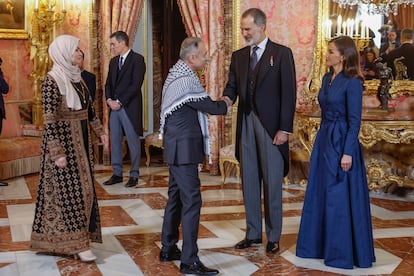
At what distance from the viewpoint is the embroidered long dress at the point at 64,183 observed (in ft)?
14.2

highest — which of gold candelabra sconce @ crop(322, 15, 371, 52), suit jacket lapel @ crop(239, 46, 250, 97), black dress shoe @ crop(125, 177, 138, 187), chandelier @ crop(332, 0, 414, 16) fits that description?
chandelier @ crop(332, 0, 414, 16)

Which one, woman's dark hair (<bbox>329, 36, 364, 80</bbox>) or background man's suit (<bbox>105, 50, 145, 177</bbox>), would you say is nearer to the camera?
woman's dark hair (<bbox>329, 36, 364, 80</bbox>)

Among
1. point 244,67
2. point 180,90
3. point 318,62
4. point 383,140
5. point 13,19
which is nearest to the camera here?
point 180,90

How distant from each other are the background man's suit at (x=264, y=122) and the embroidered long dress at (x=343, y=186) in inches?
11.6

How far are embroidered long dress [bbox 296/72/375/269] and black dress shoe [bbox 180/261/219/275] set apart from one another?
807mm

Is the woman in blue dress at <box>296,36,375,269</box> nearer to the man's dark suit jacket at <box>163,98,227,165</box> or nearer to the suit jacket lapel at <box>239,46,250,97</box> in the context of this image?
the suit jacket lapel at <box>239,46,250,97</box>

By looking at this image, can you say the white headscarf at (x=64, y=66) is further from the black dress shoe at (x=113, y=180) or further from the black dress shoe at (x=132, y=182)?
the black dress shoe at (x=113, y=180)

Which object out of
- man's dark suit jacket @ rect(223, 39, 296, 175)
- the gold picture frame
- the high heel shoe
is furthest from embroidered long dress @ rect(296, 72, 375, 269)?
the gold picture frame

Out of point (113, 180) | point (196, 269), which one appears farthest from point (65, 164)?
point (113, 180)

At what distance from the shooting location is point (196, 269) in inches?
166

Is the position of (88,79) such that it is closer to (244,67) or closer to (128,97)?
(128,97)

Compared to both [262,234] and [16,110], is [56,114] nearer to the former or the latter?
[262,234]

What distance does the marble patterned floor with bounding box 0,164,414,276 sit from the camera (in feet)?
14.4

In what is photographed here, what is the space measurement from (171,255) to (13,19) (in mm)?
5358
